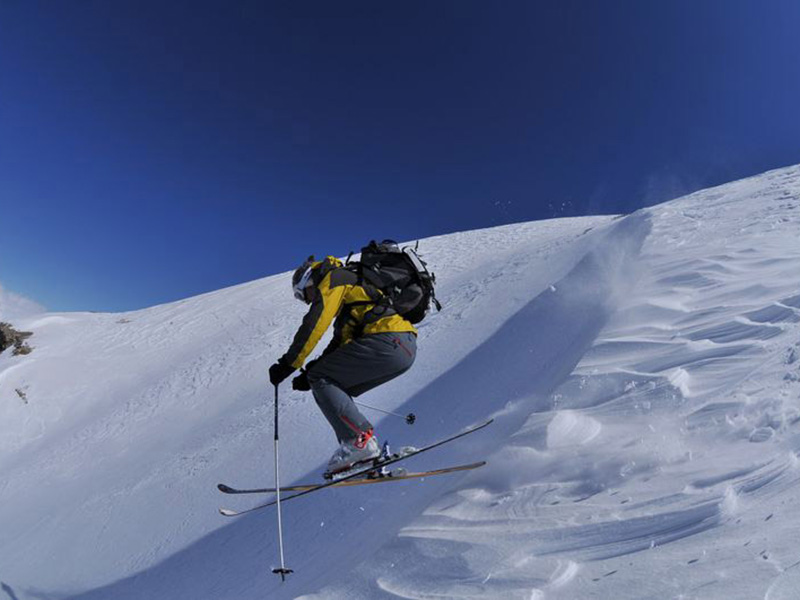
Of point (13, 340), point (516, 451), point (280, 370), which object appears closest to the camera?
point (516, 451)

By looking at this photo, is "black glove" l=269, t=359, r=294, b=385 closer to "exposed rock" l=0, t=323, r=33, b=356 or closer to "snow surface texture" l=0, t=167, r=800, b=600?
"snow surface texture" l=0, t=167, r=800, b=600

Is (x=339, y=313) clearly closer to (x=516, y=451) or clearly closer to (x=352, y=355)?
(x=352, y=355)

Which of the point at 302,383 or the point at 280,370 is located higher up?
the point at 280,370

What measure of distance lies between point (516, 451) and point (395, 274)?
66.8 inches

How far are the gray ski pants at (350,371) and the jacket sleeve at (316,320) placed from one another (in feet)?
1.14

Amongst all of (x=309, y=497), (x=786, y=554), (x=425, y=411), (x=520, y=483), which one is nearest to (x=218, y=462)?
(x=309, y=497)

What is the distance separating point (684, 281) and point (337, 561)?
4880 mm

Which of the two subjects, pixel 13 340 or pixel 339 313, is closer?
pixel 339 313

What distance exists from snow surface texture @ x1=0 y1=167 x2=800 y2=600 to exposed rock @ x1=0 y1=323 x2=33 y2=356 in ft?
13.7

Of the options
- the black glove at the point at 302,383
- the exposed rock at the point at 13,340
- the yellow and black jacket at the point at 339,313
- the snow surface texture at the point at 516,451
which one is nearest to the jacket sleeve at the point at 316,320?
the yellow and black jacket at the point at 339,313

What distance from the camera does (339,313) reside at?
13.9 ft

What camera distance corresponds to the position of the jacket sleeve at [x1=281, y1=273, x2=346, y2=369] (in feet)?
12.3

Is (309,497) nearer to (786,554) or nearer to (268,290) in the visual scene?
(786,554)

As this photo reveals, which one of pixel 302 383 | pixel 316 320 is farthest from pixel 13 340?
pixel 316 320
